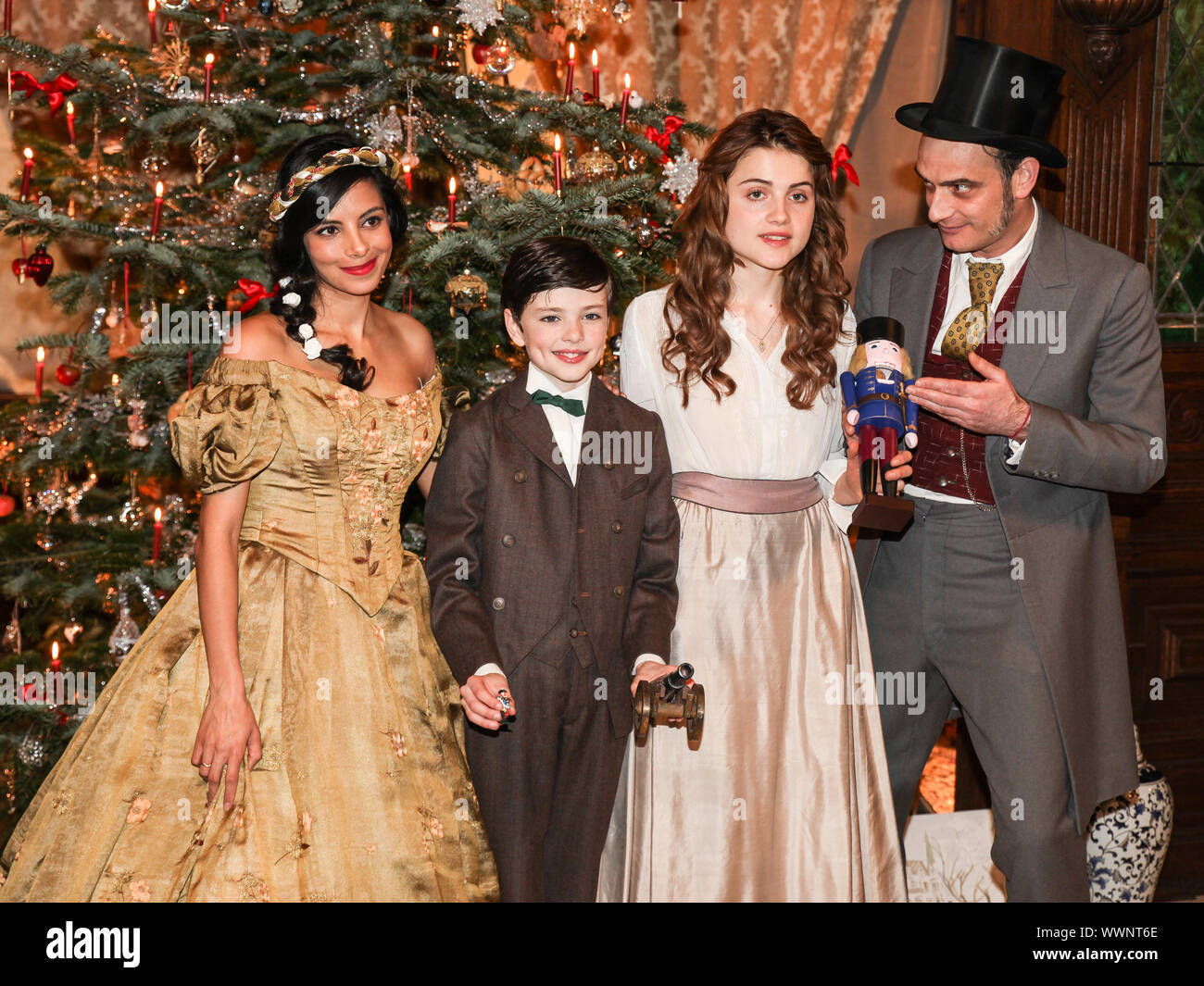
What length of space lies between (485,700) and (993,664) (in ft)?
3.78

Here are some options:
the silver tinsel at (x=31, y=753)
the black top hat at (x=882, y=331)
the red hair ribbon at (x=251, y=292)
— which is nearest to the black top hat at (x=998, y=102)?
the black top hat at (x=882, y=331)

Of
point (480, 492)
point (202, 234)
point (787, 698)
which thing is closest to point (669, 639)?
point (787, 698)

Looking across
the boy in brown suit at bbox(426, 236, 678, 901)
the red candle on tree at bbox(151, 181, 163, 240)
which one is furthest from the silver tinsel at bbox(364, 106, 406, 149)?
the boy in brown suit at bbox(426, 236, 678, 901)

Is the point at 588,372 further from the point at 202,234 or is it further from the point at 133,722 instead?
the point at 202,234

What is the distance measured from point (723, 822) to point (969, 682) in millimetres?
656

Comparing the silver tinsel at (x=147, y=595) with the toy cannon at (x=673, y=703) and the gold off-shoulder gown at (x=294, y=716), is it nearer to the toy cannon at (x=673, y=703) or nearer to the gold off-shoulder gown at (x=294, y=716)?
the gold off-shoulder gown at (x=294, y=716)

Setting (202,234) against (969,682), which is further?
(202,234)

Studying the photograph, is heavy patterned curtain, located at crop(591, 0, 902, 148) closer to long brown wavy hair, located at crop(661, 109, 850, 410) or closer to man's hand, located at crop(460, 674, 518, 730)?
long brown wavy hair, located at crop(661, 109, 850, 410)

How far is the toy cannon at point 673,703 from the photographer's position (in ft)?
6.59

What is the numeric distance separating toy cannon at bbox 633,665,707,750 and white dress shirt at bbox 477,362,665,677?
447mm

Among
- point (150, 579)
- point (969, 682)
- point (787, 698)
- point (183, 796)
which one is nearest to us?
point (183, 796)

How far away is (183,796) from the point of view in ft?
7.13

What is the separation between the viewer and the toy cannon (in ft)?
6.59

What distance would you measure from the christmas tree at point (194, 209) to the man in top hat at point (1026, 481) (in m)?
0.84
